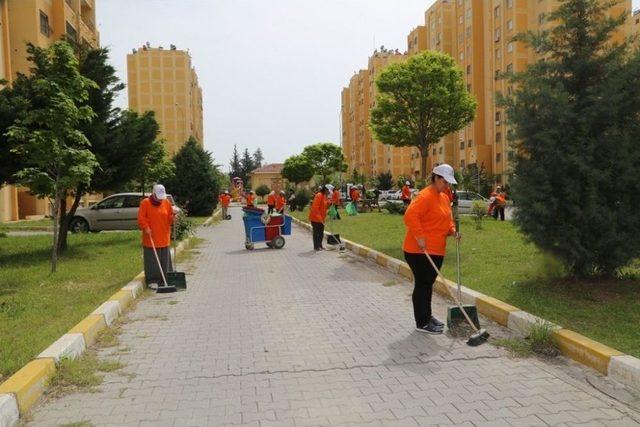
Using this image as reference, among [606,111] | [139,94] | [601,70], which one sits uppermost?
[139,94]

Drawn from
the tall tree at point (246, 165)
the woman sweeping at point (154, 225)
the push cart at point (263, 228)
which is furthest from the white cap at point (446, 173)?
the tall tree at point (246, 165)

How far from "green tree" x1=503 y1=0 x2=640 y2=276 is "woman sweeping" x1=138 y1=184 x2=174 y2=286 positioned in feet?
18.0

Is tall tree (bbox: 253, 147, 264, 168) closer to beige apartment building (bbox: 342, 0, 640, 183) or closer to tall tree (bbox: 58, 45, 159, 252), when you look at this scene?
beige apartment building (bbox: 342, 0, 640, 183)

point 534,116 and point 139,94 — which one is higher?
point 139,94

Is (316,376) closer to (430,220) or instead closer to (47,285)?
(430,220)

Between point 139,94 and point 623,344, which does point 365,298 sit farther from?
point 139,94

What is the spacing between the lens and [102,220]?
21.0m

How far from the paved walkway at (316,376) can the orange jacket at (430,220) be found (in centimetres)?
99

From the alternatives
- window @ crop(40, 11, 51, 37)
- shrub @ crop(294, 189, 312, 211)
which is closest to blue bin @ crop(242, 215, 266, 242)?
window @ crop(40, 11, 51, 37)

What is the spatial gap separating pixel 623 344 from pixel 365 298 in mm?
3858

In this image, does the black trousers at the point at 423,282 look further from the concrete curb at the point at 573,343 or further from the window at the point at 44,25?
the window at the point at 44,25

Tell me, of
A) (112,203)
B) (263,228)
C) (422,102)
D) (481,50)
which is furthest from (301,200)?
(481,50)

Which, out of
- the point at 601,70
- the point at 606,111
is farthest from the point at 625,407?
the point at 601,70

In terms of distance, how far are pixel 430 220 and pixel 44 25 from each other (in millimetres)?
34256
